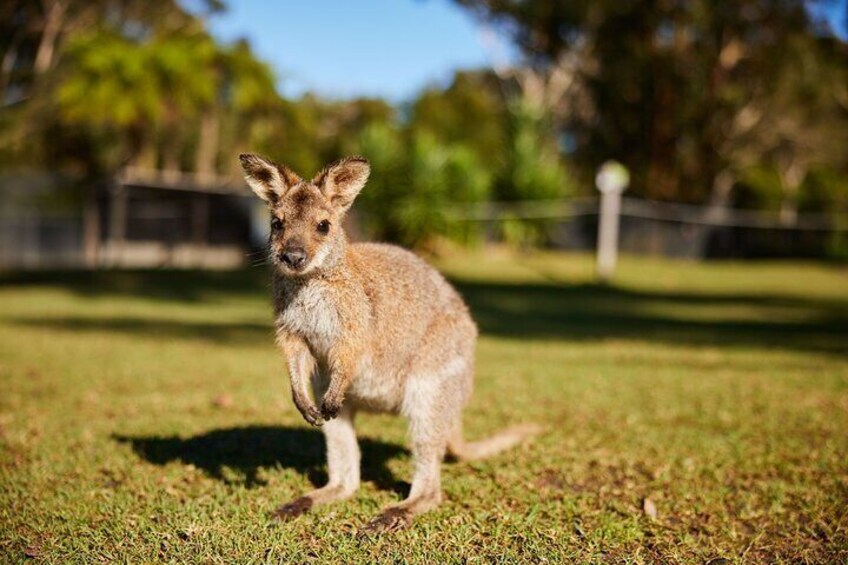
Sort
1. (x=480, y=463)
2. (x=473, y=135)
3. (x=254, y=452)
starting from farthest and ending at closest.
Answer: (x=473, y=135) → (x=254, y=452) → (x=480, y=463)

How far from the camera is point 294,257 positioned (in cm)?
302

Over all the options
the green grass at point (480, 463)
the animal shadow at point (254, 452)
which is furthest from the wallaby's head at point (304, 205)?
the animal shadow at point (254, 452)

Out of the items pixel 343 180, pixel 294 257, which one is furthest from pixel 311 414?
pixel 343 180

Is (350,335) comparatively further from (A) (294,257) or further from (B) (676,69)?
(B) (676,69)

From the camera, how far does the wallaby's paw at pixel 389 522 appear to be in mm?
2990

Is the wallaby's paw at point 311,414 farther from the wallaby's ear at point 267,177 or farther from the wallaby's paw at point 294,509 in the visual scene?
the wallaby's ear at point 267,177

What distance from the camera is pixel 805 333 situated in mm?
9406

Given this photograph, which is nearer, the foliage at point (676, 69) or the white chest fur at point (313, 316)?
the white chest fur at point (313, 316)

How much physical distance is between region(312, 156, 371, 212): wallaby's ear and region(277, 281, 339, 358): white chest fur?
1.32ft

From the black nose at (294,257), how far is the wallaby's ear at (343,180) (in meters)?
0.37

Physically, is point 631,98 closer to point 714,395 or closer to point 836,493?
point 714,395

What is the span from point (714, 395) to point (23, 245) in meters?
16.6

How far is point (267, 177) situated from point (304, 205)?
0.25m

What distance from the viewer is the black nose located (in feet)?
9.92
